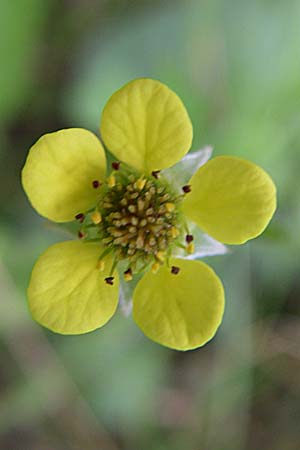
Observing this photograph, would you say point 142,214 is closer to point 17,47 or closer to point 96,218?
point 96,218

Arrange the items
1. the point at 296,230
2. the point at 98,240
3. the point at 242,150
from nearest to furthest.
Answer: the point at 98,240
the point at 296,230
the point at 242,150

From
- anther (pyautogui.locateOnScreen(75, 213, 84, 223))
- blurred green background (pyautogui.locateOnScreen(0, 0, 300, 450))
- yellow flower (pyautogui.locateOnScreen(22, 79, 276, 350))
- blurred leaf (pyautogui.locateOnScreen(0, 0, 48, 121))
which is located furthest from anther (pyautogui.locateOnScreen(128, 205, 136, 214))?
blurred leaf (pyautogui.locateOnScreen(0, 0, 48, 121))

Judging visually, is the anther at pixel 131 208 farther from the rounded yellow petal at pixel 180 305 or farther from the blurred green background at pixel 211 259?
the blurred green background at pixel 211 259

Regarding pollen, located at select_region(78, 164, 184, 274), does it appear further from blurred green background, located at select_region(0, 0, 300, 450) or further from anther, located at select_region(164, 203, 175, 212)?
blurred green background, located at select_region(0, 0, 300, 450)

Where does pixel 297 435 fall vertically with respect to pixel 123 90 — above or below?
below

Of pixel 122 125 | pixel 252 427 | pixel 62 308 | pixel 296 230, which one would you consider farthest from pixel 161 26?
pixel 252 427

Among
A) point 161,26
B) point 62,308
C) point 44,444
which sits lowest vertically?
point 44,444

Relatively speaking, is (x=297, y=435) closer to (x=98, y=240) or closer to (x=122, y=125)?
(x=98, y=240)
